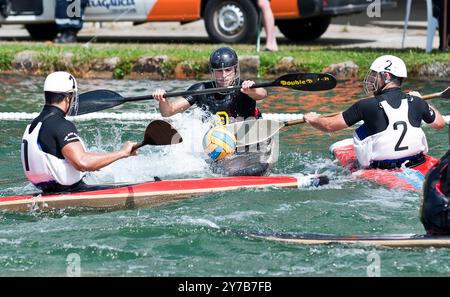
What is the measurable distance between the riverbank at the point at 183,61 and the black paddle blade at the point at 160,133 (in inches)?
232

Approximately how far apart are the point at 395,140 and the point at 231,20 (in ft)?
26.0

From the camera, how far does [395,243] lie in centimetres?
772

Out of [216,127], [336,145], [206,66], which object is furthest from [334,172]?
[206,66]

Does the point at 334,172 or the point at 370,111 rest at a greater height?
the point at 370,111

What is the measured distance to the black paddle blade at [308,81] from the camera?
1054 centimetres

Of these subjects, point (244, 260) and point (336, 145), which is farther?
point (336, 145)

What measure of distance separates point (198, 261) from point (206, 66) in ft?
25.3

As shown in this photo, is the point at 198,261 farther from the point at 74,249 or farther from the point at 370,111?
the point at 370,111

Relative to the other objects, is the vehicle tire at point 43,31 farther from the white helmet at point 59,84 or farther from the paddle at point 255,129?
the white helmet at point 59,84

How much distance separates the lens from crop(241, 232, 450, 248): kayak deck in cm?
756

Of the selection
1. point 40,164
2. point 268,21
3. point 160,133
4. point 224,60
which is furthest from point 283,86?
point 268,21

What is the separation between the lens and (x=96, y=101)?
10.5 meters

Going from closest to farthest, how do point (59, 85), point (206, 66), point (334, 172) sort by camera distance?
1. point (59, 85)
2. point (334, 172)
3. point (206, 66)

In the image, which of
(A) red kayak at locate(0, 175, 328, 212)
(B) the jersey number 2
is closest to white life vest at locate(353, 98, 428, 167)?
(B) the jersey number 2
